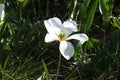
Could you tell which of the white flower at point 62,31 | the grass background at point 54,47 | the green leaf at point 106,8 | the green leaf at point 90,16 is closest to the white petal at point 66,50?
the white flower at point 62,31

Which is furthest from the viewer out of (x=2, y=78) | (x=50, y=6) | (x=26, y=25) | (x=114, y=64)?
(x=50, y=6)

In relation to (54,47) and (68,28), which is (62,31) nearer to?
(68,28)

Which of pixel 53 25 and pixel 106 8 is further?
pixel 106 8

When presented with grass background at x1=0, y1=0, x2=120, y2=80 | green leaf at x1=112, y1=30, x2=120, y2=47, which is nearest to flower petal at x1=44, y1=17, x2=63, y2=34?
grass background at x1=0, y1=0, x2=120, y2=80

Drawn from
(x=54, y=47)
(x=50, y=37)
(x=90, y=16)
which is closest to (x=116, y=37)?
(x=90, y=16)

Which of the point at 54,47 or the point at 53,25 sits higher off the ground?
the point at 53,25

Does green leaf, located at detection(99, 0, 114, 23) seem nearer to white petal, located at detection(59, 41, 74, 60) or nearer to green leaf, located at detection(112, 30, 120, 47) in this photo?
green leaf, located at detection(112, 30, 120, 47)

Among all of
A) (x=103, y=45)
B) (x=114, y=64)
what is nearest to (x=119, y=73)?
(x=114, y=64)

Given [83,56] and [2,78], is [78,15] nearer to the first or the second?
[83,56]
